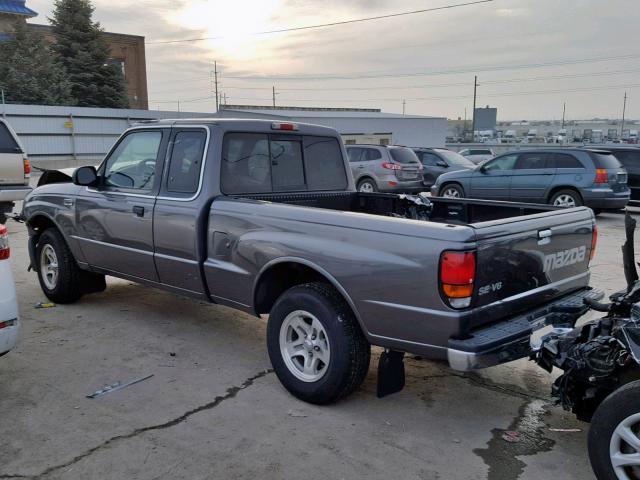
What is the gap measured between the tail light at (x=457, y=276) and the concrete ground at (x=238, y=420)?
98 cm

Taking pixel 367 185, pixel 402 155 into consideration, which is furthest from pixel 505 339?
pixel 402 155

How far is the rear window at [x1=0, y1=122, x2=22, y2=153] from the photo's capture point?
34.5ft

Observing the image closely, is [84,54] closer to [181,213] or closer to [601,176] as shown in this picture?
[601,176]

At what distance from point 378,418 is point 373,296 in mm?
939

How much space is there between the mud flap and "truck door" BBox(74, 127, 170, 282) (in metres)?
2.33

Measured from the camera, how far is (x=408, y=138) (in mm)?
47031

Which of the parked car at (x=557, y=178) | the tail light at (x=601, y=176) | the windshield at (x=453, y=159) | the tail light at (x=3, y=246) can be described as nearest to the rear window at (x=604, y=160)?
the parked car at (x=557, y=178)

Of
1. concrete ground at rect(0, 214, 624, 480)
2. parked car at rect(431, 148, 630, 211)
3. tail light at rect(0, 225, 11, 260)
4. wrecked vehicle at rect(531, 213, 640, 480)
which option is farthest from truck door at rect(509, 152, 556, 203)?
tail light at rect(0, 225, 11, 260)

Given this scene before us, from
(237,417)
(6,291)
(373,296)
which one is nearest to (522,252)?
(373,296)

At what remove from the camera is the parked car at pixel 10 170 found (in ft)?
34.4

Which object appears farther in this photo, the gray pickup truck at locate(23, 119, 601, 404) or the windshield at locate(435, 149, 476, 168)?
A: the windshield at locate(435, 149, 476, 168)

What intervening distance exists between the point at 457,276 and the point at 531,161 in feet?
38.2

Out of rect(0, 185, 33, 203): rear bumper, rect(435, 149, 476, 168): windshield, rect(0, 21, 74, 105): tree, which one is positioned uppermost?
rect(0, 21, 74, 105): tree

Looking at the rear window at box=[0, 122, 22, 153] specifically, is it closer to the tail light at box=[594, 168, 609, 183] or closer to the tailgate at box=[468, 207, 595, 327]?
the tailgate at box=[468, 207, 595, 327]
